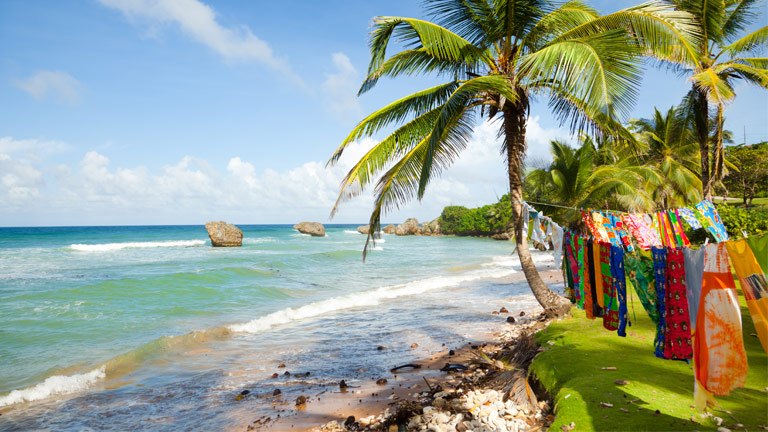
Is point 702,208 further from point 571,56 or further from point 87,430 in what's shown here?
point 87,430

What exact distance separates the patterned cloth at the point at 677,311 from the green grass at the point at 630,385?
45 cm

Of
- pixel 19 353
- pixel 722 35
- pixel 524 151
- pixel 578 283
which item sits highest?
pixel 722 35

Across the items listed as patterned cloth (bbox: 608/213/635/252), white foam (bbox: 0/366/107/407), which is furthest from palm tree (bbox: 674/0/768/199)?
white foam (bbox: 0/366/107/407)

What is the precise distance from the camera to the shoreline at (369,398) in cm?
570

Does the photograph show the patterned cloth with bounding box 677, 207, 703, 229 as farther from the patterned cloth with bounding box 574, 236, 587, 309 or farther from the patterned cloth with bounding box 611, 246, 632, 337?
the patterned cloth with bounding box 611, 246, 632, 337

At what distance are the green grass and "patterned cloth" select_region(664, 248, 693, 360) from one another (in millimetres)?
450

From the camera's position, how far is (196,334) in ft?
36.0

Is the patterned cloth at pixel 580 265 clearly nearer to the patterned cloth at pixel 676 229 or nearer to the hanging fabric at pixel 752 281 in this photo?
the hanging fabric at pixel 752 281

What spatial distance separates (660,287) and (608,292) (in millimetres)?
926

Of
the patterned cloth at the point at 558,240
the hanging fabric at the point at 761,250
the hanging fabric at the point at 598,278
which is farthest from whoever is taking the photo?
the patterned cloth at the point at 558,240

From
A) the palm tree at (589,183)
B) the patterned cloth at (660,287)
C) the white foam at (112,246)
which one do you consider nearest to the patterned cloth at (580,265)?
the patterned cloth at (660,287)

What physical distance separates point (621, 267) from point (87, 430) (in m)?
7.74

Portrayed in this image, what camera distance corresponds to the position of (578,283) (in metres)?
5.71

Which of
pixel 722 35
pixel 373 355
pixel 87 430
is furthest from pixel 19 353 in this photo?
pixel 722 35
